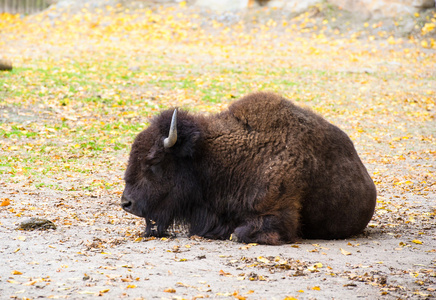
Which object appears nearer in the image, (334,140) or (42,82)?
(334,140)

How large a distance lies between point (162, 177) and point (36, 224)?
1.64 meters

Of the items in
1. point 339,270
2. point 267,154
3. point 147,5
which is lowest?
point 339,270

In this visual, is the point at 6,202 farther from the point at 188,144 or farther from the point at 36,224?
the point at 188,144

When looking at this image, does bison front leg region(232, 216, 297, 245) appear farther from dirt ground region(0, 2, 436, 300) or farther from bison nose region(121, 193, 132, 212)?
bison nose region(121, 193, 132, 212)

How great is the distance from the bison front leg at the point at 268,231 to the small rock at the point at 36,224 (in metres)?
2.29

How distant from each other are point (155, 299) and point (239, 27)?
22.6 metres

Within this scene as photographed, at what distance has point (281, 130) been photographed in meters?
6.56

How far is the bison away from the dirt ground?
263mm

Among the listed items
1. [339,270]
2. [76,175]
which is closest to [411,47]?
[76,175]

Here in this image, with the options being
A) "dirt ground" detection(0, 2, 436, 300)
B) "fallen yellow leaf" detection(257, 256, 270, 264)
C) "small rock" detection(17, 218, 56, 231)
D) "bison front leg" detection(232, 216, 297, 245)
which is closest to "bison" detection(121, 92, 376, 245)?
"bison front leg" detection(232, 216, 297, 245)

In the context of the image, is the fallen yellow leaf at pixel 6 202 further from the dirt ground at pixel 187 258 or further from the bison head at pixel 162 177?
the bison head at pixel 162 177

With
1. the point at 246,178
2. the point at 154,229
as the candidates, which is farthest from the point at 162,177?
the point at 246,178

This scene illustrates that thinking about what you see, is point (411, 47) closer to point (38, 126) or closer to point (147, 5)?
point (147, 5)

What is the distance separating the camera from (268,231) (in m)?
6.21
